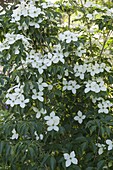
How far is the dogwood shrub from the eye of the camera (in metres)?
1.62

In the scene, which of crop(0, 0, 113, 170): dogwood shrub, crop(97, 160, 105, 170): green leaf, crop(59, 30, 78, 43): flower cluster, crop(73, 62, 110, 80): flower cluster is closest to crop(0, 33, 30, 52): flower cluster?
crop(0, 0, 113, 170): dogwood shrub

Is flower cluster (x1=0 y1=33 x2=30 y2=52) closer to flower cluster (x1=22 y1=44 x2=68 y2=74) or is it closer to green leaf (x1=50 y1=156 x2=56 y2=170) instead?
flower cluster (x1=22 y1=44 x2=68 y2=74)

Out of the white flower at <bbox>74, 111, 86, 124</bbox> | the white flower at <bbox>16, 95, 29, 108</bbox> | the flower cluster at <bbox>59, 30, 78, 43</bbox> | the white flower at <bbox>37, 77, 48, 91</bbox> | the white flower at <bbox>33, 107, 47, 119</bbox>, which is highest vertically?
the flower cluster at <bbox>59, 30, 78, 43</bbox>

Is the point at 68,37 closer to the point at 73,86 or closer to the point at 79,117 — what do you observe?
the point at 73,86

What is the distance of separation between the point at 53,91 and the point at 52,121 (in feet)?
0.47

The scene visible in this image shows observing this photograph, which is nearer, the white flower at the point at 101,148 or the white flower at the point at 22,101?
the white flower at the point at 22,101

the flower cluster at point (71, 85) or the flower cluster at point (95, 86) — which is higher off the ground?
the flower cluster at point (95, 86)

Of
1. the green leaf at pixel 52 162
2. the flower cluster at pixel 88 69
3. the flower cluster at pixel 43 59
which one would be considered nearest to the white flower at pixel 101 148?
the green leaf at pixel 52 162

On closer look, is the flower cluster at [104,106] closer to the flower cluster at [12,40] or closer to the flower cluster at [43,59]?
the flower cluster at [43,59]

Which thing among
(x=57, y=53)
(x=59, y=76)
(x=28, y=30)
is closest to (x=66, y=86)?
(x=59, y=76)

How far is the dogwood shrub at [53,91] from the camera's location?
1.62 metres

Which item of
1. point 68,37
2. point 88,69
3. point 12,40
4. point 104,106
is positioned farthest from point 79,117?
point 12,40

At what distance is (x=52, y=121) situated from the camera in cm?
165

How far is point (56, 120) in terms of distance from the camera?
1.65 metres
